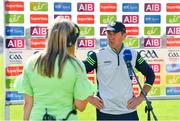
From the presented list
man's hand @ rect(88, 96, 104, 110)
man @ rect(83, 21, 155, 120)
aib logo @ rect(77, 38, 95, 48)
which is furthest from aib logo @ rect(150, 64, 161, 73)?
man's hand @ rect(88, 96, 104, 110)

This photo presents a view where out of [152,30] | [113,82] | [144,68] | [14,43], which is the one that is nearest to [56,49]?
[113,82]

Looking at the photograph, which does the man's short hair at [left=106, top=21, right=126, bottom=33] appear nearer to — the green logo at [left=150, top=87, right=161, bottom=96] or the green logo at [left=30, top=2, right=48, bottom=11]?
the green logo at [left=30, top=2, right=48, bottom=11]

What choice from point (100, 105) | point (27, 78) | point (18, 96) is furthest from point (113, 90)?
point (18, 96)

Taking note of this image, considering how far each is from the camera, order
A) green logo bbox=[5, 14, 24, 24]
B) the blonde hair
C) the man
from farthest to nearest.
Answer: green logo bbox=[5, 14, 24, 24], the man, the blonde hair

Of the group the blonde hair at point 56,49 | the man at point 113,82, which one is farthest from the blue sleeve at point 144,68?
the blonde hair at point 56,49

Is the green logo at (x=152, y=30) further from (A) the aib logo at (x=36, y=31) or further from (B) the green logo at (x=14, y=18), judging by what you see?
(B) the green logo at (x=14, y=18)

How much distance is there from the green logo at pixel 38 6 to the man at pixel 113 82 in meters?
1.97

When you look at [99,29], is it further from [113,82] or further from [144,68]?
[113,82]

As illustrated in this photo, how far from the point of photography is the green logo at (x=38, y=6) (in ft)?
21.0

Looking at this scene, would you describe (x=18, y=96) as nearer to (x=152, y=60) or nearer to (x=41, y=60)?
(x=152, y=60)

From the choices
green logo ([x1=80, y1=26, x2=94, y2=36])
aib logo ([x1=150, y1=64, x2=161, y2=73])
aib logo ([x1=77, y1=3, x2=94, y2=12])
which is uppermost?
aib logo ([x1=77, y1=3, x2=94, y2=12])

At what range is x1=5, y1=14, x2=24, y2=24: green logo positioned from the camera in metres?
6.30

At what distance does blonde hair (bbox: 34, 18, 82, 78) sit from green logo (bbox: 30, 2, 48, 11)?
3245 mm

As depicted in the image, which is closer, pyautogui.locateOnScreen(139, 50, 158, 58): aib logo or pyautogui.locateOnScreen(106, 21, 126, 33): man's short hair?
pyautogui.locateOnScreen(106, 21, 126, 33): man's short hair
